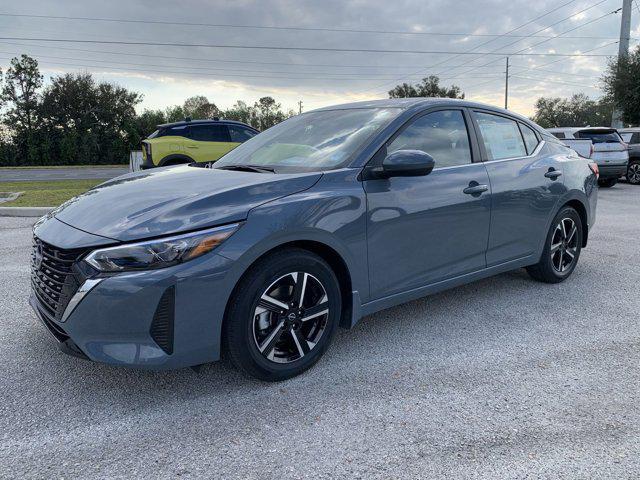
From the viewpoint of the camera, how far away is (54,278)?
8.71 feet

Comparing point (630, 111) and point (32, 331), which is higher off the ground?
point (630, 111)

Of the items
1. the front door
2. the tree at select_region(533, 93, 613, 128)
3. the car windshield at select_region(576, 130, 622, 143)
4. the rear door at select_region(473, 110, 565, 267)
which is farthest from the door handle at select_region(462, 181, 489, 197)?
the tree at select_region(533, 93, 613, 128)

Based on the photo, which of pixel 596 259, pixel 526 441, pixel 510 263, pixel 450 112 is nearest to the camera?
pixel 526 441

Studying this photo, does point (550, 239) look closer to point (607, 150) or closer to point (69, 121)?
point (607, 150)

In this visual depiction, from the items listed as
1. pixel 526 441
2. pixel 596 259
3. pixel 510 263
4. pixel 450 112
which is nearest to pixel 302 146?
pixel 450 112

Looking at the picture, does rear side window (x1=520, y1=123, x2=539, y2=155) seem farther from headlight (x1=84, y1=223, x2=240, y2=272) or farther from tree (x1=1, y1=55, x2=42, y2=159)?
tree (x1=1, y1=55, x2=42, y2=159)

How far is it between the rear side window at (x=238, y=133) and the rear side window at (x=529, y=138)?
9414mm

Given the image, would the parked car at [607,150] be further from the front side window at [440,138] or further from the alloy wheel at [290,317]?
the alloy wheel at [290,317]

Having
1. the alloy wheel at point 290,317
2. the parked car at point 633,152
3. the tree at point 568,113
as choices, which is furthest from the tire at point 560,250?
the tree at point 568,113

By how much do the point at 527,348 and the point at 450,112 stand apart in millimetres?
1824

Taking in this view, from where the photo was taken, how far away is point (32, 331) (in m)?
3.63

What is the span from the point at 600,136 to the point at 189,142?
36.8 ft

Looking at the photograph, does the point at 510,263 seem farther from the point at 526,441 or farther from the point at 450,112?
the point at 526,441

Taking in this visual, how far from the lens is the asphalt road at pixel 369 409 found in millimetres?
2213
